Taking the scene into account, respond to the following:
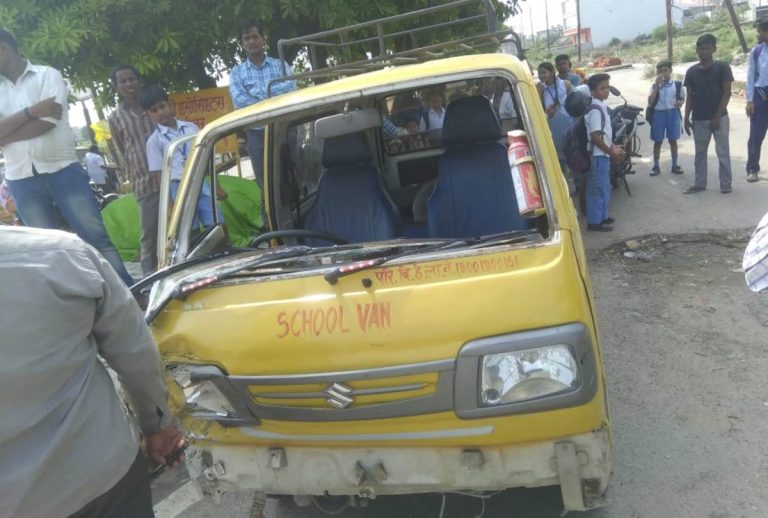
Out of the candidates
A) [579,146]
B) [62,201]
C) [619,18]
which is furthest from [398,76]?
[619,18]

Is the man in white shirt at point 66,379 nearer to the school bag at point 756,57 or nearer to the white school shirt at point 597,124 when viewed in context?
the white school shirt at point 597,124

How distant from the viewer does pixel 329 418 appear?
1.95 metres

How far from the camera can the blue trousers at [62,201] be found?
4516mm

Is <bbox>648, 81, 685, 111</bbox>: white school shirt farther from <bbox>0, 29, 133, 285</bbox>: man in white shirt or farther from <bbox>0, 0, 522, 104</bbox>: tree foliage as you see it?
<bbox>0, 29, 133, 285</bbox>: man in white shirt

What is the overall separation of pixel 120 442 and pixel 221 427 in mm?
561

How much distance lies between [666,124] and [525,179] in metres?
7.27

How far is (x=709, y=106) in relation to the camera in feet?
22.9

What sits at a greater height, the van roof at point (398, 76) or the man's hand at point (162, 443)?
the van roof at point (398, 76)

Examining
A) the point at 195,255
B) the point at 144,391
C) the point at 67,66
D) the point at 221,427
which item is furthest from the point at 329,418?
the point at 67,66

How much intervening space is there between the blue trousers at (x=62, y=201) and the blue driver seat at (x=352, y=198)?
223 cm

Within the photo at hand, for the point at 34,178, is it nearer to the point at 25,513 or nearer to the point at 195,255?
the point at 195,255

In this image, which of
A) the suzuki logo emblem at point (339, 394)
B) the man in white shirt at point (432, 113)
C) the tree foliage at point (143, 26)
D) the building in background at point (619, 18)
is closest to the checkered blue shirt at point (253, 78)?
the tree foliage at point (143, 26)

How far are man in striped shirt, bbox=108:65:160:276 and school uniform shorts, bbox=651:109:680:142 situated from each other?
6.85m

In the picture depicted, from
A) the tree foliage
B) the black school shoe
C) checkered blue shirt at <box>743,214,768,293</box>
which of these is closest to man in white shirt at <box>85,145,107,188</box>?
the tree foliage
